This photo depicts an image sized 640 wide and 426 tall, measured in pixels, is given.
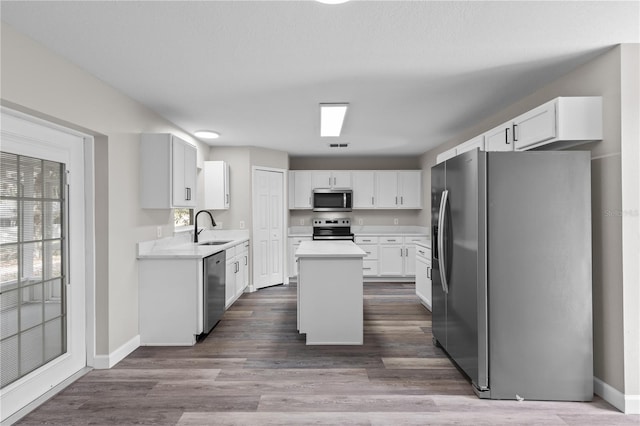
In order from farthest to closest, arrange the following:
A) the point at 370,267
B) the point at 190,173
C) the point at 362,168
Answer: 1. the point at 362,168
2. the point at 370,267
3. the point at 190,173

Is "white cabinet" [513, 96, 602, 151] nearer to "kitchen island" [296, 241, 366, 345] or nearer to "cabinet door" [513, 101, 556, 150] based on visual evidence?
"cabinet door" [513, 101, 556, 150]

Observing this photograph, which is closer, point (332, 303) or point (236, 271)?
point (332, 303)

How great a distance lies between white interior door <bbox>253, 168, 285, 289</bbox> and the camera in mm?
6188

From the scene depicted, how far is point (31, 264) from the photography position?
101 inches

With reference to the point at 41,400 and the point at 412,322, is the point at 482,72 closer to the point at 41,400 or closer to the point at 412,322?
the point at 412,322

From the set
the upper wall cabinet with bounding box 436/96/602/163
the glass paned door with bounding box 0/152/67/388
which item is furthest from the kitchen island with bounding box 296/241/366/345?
the glass paned door with bounding box 0/152/67/388

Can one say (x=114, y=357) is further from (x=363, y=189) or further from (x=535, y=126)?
(x=363, y=189)

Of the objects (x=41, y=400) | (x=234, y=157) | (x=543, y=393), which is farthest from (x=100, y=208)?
(x=543, y=393)

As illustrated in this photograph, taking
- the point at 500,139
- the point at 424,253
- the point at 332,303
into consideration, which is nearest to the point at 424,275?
the point at 424,253

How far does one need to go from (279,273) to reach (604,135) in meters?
5.17

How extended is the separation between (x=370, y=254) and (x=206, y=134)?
359cm

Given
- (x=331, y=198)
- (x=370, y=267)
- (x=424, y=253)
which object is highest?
(x=331, y=198)

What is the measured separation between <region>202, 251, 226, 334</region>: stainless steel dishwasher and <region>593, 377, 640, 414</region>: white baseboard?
132 inches

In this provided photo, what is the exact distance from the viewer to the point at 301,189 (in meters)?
7.12
